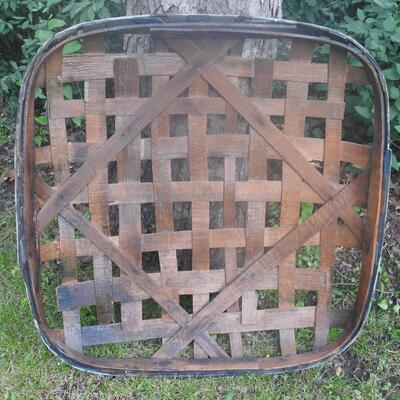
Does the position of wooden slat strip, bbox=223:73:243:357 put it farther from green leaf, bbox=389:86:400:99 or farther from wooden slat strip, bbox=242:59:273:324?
green leaf, bbox=389:86:400:99

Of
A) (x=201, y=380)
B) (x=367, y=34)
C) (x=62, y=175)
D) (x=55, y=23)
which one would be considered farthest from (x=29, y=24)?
(x=201, y=380)

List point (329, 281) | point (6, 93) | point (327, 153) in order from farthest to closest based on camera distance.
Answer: point (6, 93) → point (329, 281) → point (327, 153)

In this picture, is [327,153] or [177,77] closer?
[177,77]

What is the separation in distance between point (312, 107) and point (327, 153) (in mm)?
151

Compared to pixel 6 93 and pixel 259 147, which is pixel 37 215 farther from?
pixel 6 93

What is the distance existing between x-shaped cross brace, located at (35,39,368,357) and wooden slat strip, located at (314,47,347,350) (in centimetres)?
5

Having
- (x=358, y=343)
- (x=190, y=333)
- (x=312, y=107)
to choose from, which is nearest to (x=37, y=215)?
(x=190, y=333)

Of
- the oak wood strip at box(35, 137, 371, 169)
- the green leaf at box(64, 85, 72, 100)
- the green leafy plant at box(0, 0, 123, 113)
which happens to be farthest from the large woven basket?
the green leafy plant at box(0, 0, 123, 113)

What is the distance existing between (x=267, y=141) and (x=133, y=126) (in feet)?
1.34

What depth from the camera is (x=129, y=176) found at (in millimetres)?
1630

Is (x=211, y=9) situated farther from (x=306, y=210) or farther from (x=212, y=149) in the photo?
(x=306, y=210)

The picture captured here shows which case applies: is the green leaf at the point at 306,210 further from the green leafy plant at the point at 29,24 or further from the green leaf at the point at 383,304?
the green leafy plant at the point at 29,24

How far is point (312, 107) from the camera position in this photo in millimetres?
1629

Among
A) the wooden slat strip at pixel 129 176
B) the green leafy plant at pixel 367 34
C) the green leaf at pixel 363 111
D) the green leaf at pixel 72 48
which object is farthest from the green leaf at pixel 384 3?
the green leaf at pixel 72 48
